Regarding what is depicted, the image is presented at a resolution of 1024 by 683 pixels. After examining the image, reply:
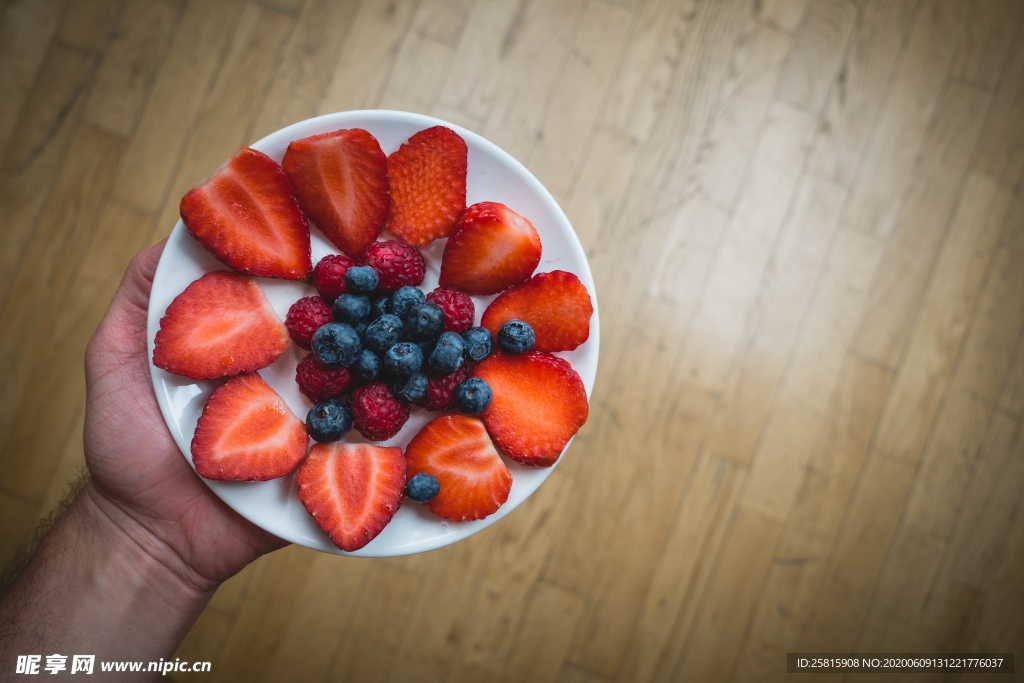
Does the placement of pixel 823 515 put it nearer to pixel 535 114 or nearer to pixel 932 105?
pixel 932 105

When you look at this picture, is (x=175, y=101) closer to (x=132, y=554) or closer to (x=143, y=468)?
(x=143, y=468)

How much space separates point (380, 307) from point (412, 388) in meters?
0.16

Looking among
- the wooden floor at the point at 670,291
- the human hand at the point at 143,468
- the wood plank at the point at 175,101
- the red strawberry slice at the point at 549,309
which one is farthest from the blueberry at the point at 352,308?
the wood plank at the point at 175,101

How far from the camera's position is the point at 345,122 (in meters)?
1.20

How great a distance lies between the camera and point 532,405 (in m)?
1.22

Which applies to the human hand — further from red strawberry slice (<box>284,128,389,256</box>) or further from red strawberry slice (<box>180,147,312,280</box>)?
red strawberry slice (<box>284,128,389,256</box>)

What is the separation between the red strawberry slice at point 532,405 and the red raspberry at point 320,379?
0.24 m

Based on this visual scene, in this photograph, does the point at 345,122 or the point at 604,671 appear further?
the point at 604,671

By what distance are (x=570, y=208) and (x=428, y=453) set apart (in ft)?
3.23

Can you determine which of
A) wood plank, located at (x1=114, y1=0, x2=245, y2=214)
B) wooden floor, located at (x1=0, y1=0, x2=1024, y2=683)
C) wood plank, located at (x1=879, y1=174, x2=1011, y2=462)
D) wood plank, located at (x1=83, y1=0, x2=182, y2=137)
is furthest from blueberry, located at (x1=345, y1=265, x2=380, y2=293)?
wood plank, located at (x1=879, y1=174, x2=1011, y2=462)

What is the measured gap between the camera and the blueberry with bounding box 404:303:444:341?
3.75 feet

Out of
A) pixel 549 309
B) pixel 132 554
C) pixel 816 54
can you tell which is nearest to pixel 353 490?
pixel 549 309

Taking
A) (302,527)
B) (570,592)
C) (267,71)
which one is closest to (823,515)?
(570,592)

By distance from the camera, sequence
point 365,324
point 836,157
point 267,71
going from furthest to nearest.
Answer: point 836,157, point 267,71, point 365,324
